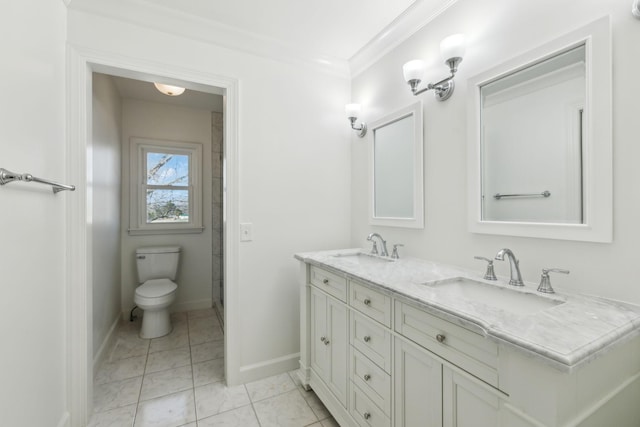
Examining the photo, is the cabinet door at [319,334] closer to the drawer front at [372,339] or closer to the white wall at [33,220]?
the drawer front at [372,339]

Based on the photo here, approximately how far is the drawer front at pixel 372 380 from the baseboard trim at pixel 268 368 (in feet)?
2.73

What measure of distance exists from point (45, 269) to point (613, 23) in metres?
2.40

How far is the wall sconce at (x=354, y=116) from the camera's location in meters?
2.12

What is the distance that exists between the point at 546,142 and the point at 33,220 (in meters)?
2.09

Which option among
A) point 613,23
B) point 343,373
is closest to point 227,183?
point 343,373

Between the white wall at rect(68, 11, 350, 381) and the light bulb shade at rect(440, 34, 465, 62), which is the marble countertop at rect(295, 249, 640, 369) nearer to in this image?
the white wall at rect(68, 11, 350, 381)

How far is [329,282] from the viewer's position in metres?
1.61

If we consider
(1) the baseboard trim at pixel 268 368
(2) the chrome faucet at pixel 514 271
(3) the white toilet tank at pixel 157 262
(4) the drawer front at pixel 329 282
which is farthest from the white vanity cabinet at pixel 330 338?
(3) the white toilet tank at pixel 157 262

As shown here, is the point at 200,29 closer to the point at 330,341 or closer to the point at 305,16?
the point at 305,16

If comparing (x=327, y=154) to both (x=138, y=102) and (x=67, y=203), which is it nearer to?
(x=67, y=203)

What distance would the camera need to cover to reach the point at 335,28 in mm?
1862

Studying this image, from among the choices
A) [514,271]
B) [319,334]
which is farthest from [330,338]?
[514,271]

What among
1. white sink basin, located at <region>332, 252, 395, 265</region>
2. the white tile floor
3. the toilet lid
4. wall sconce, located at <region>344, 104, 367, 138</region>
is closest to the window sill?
the toilet lid

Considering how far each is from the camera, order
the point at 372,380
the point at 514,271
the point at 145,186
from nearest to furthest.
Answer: the point at 514,271
the point at 372,380
the point at 145,186
